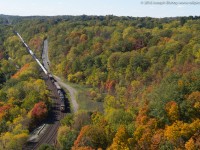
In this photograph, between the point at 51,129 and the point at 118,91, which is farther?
the point at 118,91

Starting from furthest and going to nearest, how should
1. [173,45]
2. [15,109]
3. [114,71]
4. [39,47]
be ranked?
1. [39,47]
2. [114,71]
3. [173,45]
4. [15,109]

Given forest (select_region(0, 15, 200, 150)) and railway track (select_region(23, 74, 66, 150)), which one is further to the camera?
railway track (select_region(23, 74, 66, 150))

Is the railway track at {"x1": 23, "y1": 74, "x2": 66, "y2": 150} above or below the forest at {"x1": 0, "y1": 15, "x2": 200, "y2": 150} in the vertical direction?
below

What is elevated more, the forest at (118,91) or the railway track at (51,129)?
the forest at (118,91)

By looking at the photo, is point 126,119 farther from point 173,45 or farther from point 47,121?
point 173,45

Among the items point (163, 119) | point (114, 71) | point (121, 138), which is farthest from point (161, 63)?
point (121, 138)

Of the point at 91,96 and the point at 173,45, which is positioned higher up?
the point at 173,45

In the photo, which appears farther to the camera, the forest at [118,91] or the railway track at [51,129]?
the railway track at [51,129]

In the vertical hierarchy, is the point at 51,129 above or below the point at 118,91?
below
